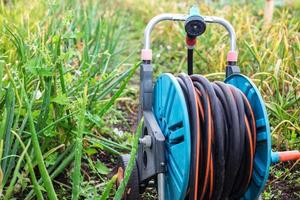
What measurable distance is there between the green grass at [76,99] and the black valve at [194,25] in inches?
13.4

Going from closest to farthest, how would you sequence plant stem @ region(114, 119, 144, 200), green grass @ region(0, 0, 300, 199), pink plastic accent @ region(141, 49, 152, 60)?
plant stem @ region(114, 119, 144, 200)
green grass @ region(0, 0, 300, 199)
pink plastic accent @ region(141, 49, 152, 60)

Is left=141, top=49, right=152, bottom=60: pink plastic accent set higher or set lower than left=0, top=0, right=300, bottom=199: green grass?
higher

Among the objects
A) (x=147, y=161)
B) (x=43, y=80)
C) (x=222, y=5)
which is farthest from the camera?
(x=222, y=5)

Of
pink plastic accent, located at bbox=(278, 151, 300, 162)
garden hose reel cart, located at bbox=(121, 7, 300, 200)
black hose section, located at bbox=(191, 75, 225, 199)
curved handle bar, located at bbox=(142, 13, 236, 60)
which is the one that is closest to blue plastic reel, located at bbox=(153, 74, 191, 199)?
garden hose reel cart, located at bbox=(121, 7, 300, 200)

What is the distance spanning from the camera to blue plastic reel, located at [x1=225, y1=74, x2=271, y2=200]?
1.86 meters

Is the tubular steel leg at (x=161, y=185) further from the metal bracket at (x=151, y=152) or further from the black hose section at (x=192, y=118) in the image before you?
the black hose section at (x=192, y=118)

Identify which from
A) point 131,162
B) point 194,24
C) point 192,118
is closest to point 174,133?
point 192,118

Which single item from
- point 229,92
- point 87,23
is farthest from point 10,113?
point 87,23

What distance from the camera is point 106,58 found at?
10.1ft

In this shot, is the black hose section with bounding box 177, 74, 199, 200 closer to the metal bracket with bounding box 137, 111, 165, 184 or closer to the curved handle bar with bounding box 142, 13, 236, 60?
the metal bracket with bounding box 137, 111, 165, 184

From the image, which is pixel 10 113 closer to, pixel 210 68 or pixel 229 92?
pixel 229 92

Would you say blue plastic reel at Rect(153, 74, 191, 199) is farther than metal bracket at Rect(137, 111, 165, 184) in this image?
No

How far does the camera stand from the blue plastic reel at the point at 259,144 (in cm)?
186

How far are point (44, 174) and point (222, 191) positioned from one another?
591 mm
